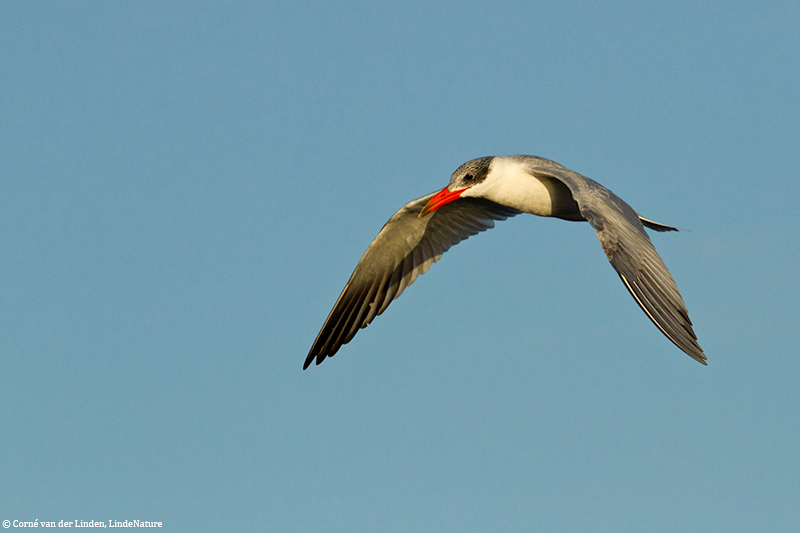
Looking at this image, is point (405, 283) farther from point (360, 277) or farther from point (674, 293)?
point (674, 293)

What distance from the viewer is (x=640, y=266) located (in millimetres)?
10594

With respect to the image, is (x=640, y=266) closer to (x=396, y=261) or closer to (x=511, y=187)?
(x=511, y=187)

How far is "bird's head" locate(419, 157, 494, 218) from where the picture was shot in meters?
13.4

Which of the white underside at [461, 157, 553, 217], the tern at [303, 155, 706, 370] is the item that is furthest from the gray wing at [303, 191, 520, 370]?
the white underside at [461, 157, 553, 217]

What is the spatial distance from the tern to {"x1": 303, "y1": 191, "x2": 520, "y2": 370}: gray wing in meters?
0.02

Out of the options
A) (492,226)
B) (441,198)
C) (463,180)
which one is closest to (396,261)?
(492,226)

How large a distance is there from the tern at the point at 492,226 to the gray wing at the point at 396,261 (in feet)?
0.06

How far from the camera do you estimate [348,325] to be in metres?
15.7

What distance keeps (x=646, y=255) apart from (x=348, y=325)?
6352 millimetres

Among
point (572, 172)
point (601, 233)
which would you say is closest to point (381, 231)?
point (572, 172)

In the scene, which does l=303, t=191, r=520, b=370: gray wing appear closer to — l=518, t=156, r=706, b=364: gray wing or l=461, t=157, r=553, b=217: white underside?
l=461, t=157, r=553, b=217: white underside

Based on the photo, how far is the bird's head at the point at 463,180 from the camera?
43.8ft

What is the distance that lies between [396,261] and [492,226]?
179cm

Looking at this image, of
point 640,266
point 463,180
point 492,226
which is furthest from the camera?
point 492,226
